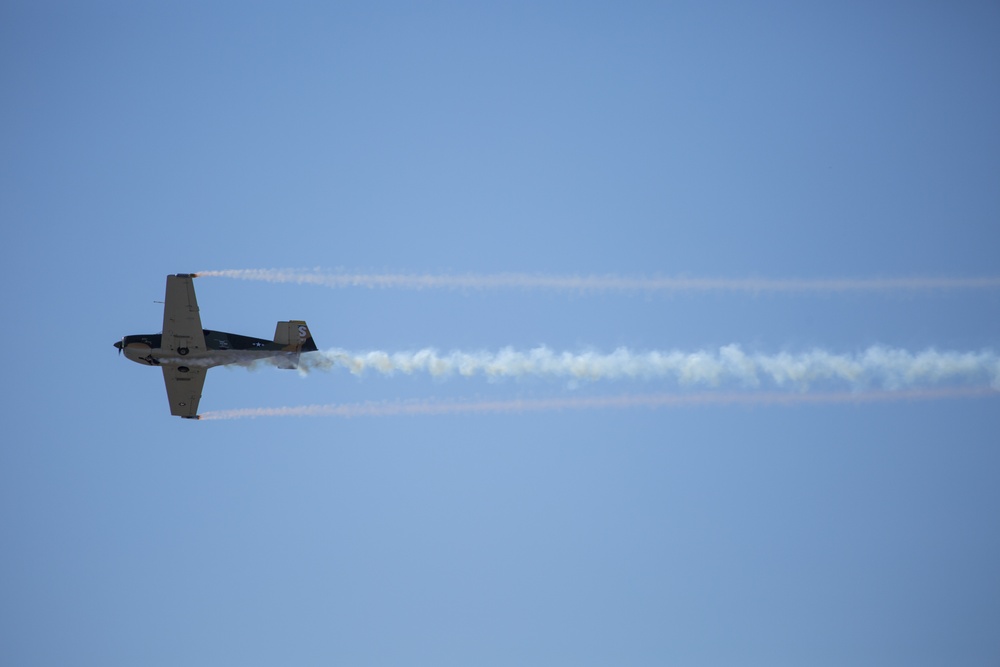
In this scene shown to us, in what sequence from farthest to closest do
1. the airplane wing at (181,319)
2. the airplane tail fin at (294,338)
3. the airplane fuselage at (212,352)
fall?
the airplane tail fin at (294,338) < the airplane fuselage at (212,352) < the airplane wing at (181,319)

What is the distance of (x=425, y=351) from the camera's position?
241 ft

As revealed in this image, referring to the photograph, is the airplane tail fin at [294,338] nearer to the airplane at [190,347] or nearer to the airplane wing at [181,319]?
the airplane at [190,347]

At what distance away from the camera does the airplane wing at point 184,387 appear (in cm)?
7644

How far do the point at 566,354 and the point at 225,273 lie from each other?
582 inches

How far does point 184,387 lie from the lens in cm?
7706

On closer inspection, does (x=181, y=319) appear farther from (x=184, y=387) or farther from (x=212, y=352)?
(x=184, y=387)

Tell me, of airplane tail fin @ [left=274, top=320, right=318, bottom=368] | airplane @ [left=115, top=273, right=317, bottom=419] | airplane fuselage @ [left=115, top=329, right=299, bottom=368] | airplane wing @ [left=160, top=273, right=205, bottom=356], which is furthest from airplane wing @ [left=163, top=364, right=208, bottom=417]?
airplane tail fin @ [left=274, top=320, right=318, bottom=368]

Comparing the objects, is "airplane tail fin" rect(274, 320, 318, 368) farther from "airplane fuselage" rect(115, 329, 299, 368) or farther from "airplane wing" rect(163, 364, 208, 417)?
"airplane wing" rect(163, 364, 208, 417)

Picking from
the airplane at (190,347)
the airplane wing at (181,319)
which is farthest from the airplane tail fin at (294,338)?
the airplane wing at (181,319)

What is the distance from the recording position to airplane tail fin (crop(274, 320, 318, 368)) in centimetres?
7600

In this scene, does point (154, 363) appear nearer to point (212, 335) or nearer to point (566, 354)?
point (212, 335)

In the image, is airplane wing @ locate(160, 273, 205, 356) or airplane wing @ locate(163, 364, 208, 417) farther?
airplane wing @ locate(163, 364, 208, 417)

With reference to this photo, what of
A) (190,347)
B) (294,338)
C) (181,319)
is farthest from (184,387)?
(294,338)

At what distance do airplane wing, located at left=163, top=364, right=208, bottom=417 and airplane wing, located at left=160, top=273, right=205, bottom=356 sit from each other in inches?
60.6
